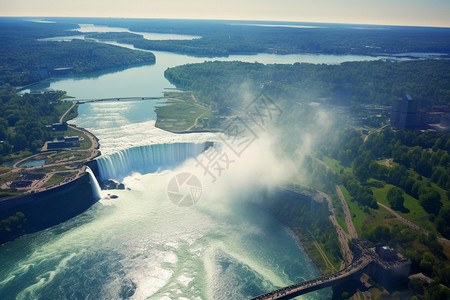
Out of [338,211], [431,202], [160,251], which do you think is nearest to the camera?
[160,251]

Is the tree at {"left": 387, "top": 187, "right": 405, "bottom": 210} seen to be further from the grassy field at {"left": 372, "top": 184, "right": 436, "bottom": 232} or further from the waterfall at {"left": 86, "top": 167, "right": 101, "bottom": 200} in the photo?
the waterfall at {"left": 86, "top": 167, "right": 101, "bottom": 200}

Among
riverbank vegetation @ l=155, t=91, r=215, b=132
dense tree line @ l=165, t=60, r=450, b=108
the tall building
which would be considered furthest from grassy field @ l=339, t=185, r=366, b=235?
dense tree line @ l=165, t=60, r=450, b=108

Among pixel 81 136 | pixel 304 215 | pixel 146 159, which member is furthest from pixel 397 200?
pixel 81 136

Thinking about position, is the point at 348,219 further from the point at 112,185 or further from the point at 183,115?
the point at 183,115

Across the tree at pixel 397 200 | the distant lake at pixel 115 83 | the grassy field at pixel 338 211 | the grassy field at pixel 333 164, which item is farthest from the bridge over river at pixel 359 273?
the distant lake at pixel 115 83

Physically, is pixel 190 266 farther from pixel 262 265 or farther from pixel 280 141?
pixel 280 141

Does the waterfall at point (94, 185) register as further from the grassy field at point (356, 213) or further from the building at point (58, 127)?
the grassy field at point (356, 213)
